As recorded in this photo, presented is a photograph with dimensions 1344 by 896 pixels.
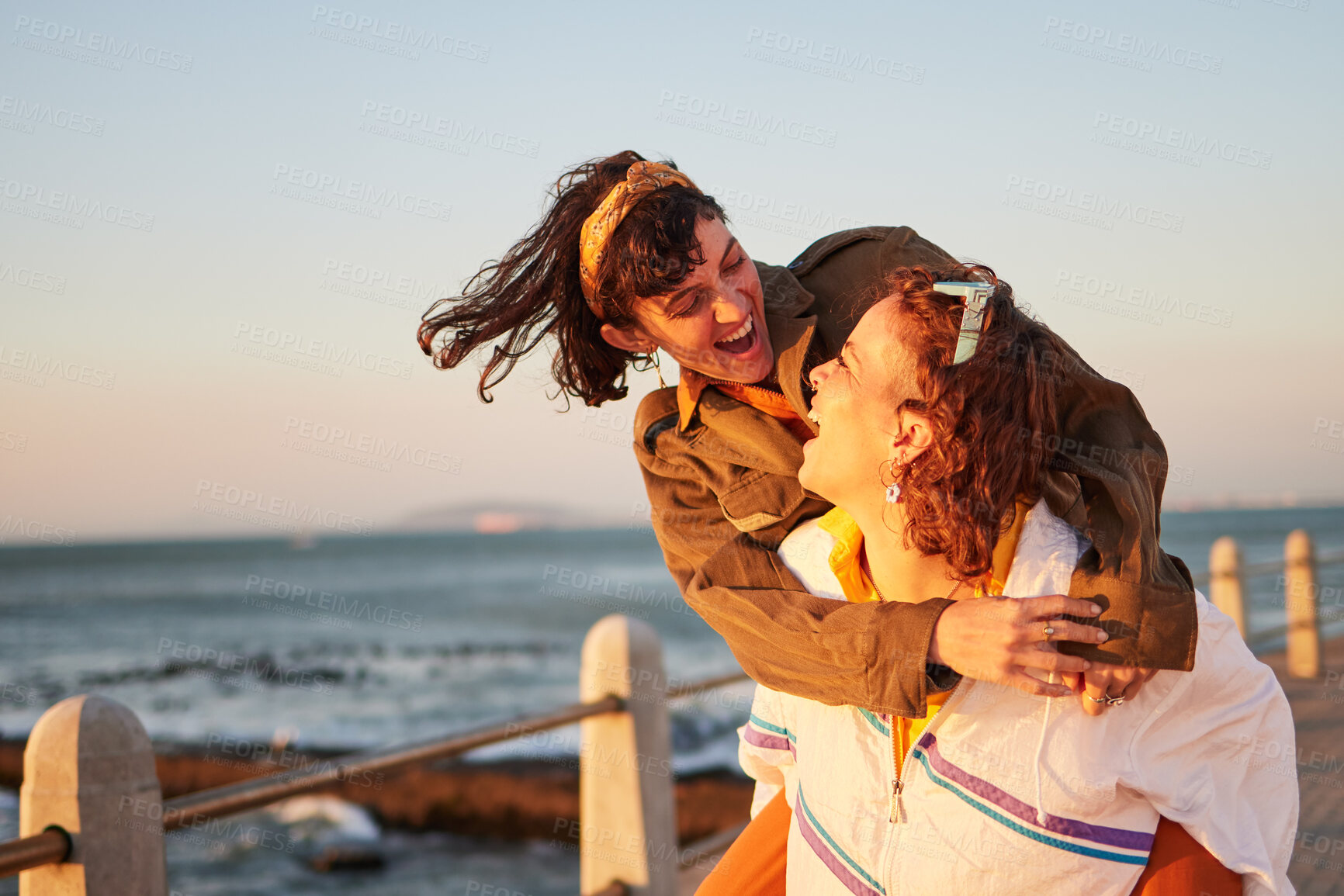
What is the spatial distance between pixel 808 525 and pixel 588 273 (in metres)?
0.78

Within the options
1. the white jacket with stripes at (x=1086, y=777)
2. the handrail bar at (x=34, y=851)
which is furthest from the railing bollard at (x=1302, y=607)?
the handrail bar at (x=34, y=851)

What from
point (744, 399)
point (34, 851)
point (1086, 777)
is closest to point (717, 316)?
point (744, 399)

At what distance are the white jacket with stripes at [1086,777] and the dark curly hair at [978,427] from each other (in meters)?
0.08

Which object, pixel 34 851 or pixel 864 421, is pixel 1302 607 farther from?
pixel 34 851

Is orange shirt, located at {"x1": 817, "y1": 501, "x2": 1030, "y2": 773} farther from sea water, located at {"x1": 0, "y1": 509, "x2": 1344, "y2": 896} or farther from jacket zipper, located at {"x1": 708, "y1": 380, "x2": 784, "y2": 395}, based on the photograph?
sea water, located at {"x1": 0, "y1": 509, "x2": 1344, "y2": 896}

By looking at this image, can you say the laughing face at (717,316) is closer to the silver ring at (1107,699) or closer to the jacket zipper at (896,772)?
the jacket zipper at (896,772)

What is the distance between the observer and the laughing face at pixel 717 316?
2.01 metres

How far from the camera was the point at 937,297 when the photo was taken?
5.07ft

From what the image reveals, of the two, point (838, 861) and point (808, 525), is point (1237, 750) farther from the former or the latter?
point (808, 525)

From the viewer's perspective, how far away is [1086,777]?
1312 millimetres

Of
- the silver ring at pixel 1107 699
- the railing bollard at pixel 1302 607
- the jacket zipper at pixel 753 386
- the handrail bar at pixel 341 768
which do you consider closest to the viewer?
the silver ring at pixel 1107 699

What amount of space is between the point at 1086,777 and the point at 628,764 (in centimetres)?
221

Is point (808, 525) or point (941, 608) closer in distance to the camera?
point (941, 608)

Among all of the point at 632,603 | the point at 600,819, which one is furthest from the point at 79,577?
the point at 600,819
